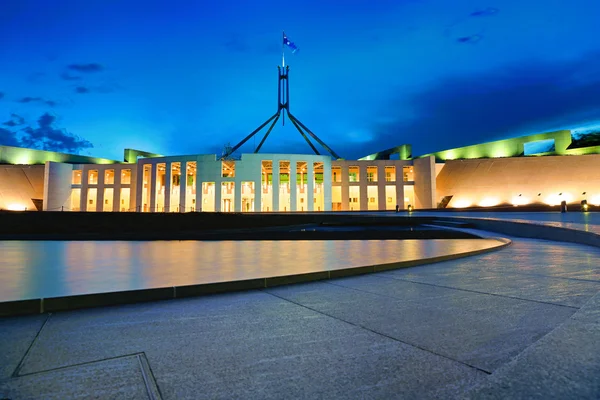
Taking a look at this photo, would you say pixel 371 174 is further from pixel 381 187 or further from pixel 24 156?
pixel 24 156

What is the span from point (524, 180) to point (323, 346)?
163ft

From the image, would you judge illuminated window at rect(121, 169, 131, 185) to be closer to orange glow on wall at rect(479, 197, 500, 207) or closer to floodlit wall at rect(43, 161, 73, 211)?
floodlit wall at rect(43, 161, 73, 211)

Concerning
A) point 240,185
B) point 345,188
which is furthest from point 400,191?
point 240,185

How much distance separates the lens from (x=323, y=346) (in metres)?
2.50

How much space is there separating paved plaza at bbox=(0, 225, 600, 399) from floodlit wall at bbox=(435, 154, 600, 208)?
45688 mm

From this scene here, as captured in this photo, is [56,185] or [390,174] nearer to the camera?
[56,185]

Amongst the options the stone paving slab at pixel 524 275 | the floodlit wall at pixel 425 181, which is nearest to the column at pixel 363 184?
the floodlit wall at pixel 425 181

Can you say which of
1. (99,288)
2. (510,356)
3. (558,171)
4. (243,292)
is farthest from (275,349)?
(558,171)

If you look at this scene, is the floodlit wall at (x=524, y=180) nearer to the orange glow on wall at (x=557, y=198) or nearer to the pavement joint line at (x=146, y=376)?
the orange glow on wall at (x=557, y=198)

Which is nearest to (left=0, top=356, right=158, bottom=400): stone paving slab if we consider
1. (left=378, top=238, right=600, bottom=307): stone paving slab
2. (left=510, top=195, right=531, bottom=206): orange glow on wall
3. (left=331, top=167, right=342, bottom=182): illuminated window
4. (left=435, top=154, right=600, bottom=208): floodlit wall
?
(left=378, top=238, right=600, bottom=307): stone paving slab

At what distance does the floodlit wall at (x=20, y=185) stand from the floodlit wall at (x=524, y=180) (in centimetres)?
5989

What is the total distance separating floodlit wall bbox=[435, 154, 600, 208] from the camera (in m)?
40.9

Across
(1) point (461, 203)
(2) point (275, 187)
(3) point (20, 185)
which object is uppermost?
(3) point (20, 185)

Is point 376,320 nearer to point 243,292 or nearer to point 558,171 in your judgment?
point 243,292
